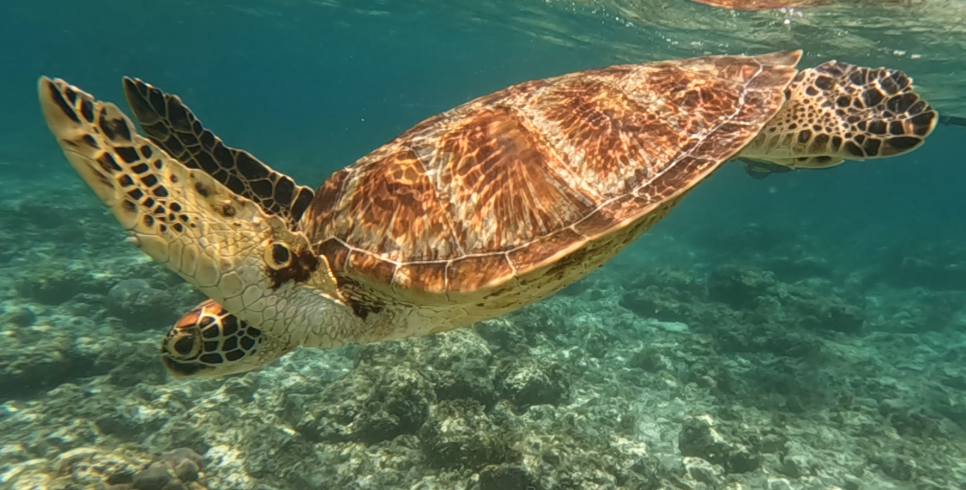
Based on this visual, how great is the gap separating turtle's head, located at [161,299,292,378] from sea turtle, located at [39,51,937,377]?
0.01 meters

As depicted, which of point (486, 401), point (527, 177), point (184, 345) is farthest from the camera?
point (486, 401)

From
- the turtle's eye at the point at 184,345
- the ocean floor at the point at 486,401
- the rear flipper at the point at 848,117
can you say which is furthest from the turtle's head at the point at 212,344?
the rear flipper at the point at 848,117

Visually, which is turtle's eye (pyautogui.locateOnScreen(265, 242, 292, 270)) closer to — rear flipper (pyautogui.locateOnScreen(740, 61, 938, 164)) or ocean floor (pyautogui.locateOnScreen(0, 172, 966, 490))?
ocean floor (pyautogui.locateOnScreen(0, 172, 966, 490))

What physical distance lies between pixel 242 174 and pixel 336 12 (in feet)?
103

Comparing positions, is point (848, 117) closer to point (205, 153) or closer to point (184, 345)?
point (205, 153)

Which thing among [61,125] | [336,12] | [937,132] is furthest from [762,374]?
[937,132]

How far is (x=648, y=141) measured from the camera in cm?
300

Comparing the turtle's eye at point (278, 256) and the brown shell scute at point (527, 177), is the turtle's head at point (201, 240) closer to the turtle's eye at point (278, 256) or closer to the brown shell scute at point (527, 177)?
the turtle's eye at point (278, 256)

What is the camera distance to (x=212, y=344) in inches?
125

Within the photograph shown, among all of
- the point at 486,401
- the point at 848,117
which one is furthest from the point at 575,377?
the point at 848,117

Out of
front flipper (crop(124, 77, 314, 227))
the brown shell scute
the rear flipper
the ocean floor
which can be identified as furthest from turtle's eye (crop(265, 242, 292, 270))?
the rear flipper

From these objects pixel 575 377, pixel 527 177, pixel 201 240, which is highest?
pixel 527 177

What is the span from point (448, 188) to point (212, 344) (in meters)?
1.90

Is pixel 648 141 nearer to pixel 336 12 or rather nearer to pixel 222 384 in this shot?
pixel 222 384
